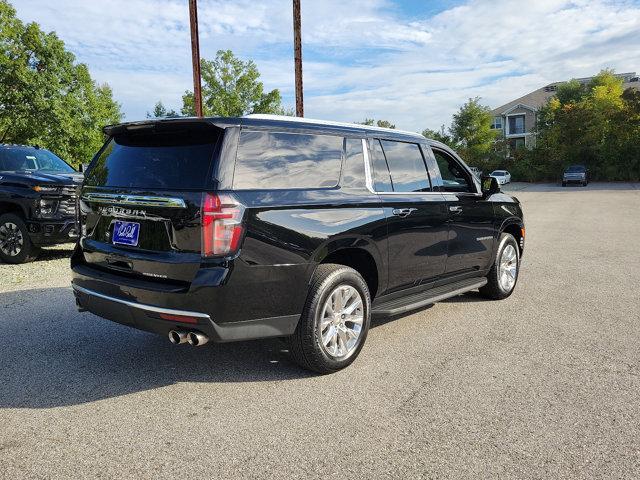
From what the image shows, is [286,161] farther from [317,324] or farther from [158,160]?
[317,324]

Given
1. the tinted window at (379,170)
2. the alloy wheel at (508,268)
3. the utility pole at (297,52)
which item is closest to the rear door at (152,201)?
the tinted window at (379,170)

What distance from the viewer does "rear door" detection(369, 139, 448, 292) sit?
4.59 metres

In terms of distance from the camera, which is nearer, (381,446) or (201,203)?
(381,446)

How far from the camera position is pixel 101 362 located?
171 inches

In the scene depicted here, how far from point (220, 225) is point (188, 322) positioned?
2.16ft

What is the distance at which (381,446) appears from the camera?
3004 mm

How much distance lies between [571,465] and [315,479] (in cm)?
131

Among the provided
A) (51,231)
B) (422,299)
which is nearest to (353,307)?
(422,299)

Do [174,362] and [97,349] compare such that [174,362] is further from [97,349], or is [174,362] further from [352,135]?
[352,135]

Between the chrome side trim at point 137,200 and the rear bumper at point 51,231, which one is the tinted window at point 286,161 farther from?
the rear bumper at point 51,231

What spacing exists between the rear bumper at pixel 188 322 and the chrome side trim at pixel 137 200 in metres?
0.67

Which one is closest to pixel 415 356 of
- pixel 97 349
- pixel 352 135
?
pixel 352 135

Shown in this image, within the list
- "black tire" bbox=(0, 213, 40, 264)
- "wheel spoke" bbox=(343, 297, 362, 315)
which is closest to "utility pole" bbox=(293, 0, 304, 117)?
"black tire" bbox=(0, 213, 40, 264)

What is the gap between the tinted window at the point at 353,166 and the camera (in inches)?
170
